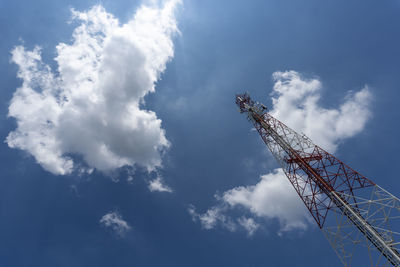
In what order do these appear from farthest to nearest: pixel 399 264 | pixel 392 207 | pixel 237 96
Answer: pixel 237 96
pixel 392 207
pixel 399 264

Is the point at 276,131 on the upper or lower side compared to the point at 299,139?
upper

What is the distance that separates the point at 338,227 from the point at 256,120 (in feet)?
89.1

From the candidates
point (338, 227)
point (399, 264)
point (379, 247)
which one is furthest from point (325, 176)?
point (399, 264)

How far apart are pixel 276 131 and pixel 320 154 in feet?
33.3

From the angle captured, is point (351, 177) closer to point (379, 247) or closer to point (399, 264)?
point (379, 247)

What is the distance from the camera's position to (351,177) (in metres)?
34.6

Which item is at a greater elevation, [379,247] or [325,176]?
[325,176]

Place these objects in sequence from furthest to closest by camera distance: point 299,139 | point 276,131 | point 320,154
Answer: point 276,131 < point 299,139 < point 320,154

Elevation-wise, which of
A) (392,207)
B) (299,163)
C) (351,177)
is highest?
(299,163)

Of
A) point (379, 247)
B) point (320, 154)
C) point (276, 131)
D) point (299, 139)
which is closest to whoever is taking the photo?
point (379, 247)

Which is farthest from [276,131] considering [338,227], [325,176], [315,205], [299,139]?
[338,227]

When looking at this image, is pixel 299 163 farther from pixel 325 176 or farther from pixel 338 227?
pixel 338 227

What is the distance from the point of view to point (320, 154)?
3928 cm

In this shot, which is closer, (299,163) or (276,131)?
(299,163)
